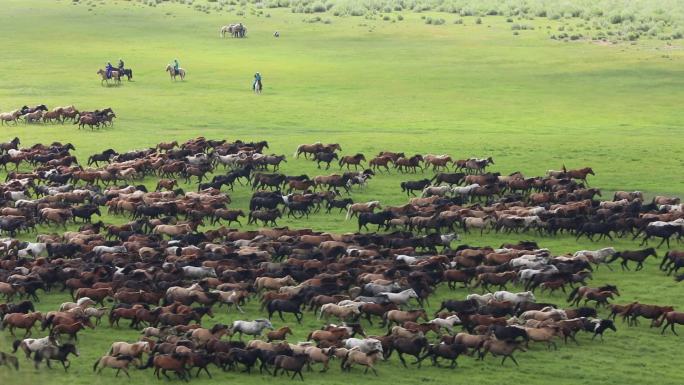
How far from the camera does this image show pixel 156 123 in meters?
53.5

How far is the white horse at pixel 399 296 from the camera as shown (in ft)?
85.9

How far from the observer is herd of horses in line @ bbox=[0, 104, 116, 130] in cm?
5195

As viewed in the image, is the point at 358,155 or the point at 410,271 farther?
the point at 358,155

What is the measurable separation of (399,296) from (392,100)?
34.4 metres

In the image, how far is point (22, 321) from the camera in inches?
955

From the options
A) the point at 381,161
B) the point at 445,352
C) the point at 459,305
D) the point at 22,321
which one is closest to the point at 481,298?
the point at 459,305

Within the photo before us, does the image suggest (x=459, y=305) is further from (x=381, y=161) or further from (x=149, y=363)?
(x=381, y=161)

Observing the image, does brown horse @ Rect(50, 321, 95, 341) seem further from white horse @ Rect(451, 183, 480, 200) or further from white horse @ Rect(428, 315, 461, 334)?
white horse @ Rect(451, 183, 480, 200)

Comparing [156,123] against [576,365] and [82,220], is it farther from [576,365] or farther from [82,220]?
[576,365]

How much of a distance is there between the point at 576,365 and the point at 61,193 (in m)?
19.9

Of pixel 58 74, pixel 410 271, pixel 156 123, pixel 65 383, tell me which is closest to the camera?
pixel 65 383

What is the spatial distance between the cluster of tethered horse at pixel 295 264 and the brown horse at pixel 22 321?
35 mm

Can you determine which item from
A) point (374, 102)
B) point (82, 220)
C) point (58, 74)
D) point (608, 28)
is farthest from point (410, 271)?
point (608, 28)

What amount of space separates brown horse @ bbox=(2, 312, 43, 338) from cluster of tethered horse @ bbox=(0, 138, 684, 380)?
0.11 feet
